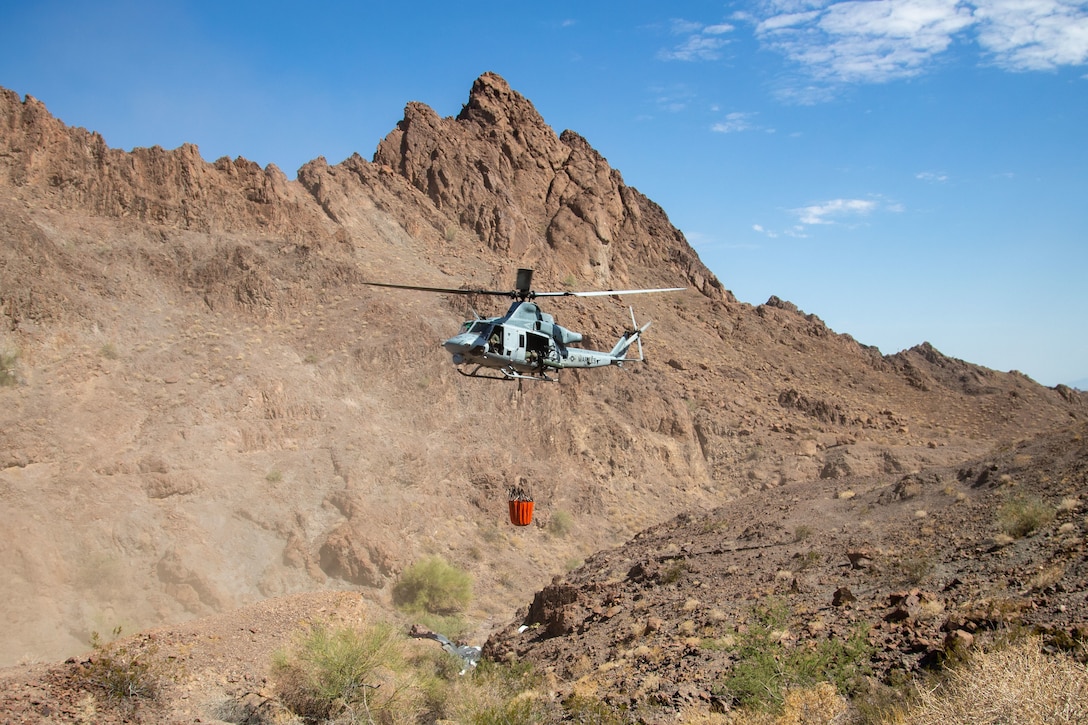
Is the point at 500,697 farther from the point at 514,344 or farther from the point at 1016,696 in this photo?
the point at 1016,696

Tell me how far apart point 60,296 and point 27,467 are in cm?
769

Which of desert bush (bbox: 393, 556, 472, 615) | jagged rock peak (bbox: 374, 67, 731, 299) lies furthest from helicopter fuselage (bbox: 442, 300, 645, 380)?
jagged rock peak (bbox: 374, 67, 731, 299)

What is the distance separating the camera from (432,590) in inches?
1090

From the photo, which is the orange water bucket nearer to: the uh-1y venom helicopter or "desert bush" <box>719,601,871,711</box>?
the uh-1y venom helicopter

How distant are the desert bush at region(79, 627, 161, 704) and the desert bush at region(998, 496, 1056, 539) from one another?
Answer: 1716 cm

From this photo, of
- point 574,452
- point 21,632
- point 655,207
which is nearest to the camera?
point 21,632

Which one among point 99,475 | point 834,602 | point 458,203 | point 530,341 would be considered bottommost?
point 834,602

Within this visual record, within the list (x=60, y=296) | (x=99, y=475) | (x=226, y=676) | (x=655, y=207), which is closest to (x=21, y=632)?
(x=99, y=475)

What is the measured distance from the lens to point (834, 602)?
1647cm

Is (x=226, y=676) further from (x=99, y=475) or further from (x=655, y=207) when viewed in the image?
(x=655, y=207)

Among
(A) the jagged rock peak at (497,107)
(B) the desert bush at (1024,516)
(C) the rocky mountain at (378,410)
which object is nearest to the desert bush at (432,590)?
(C) the rocky mountain at (378,410)

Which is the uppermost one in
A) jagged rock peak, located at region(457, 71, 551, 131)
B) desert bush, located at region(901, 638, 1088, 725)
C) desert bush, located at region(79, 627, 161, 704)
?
jagged rock peak, located at region(457, 71, 551, 131)

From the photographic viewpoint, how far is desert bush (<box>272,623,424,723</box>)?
625 inches

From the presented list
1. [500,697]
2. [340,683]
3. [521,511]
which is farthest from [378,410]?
[500,697]
